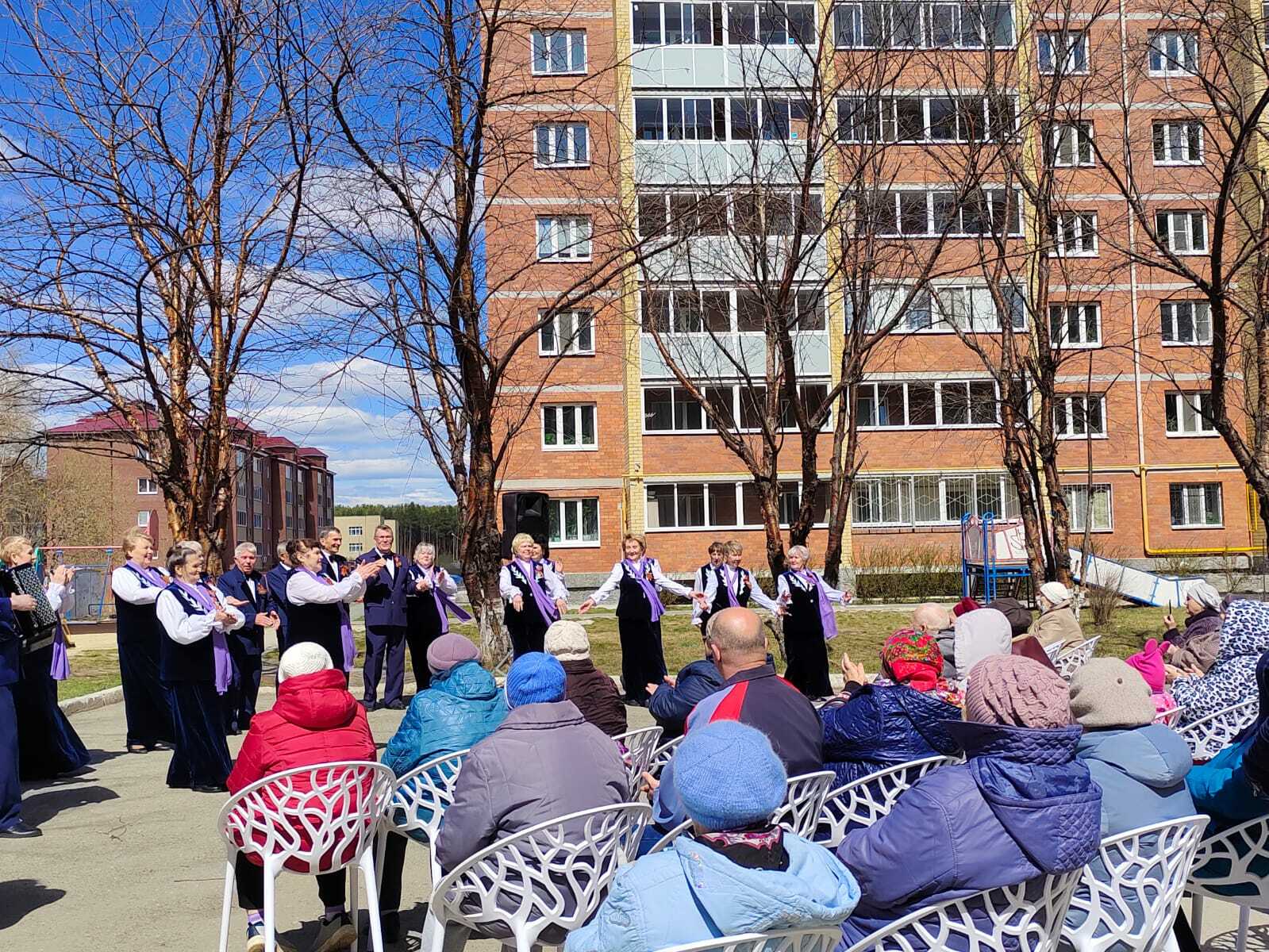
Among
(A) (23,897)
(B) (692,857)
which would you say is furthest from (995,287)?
(B) (692,857)

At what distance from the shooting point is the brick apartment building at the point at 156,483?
567 inches

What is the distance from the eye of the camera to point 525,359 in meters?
35.6

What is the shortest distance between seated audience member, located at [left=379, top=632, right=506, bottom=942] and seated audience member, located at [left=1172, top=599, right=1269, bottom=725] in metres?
3.71

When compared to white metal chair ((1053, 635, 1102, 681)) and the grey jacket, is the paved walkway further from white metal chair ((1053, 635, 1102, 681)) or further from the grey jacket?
white metal chair ((1053, 635, 1102, 681))

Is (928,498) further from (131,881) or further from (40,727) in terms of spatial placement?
→ (131,881)

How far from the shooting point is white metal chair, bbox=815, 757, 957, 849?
15.1 ft

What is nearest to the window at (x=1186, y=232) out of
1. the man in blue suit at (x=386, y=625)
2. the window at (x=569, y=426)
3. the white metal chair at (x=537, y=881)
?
the window at (x=569, y=426)

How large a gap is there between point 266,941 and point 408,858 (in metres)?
2.50

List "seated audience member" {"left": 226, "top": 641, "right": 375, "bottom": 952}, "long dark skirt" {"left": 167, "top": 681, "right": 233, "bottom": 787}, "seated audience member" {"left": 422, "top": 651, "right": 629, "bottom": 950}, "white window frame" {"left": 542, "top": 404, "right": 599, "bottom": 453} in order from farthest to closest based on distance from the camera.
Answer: "white window frame" {"left": 542, "top": 404, "right": 599, "bottom": 453}
"long dark skirt" {"left": 167, "top": 681, "right": 233, "bottom": 787}
"seated audience member" {"left": 226, "top": 641, "right": 375, "bottom": 952}
"seated audience member" {"left": 422, "top": 651, "right": 629, "bottom": 950}

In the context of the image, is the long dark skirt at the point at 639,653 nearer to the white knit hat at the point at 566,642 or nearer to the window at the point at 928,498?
the white knit hat at the point at 566,642

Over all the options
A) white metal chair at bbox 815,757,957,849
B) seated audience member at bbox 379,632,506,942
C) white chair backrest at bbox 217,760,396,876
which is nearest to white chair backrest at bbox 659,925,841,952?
white metal chair at bbox 815,757,957,849

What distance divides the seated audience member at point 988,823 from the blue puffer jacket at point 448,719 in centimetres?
238

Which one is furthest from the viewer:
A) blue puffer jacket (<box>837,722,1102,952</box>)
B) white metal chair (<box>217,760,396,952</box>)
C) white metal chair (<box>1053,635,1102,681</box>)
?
white metal chair (<box>1053,635,1102,681</box>)

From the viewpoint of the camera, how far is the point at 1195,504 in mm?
38812
